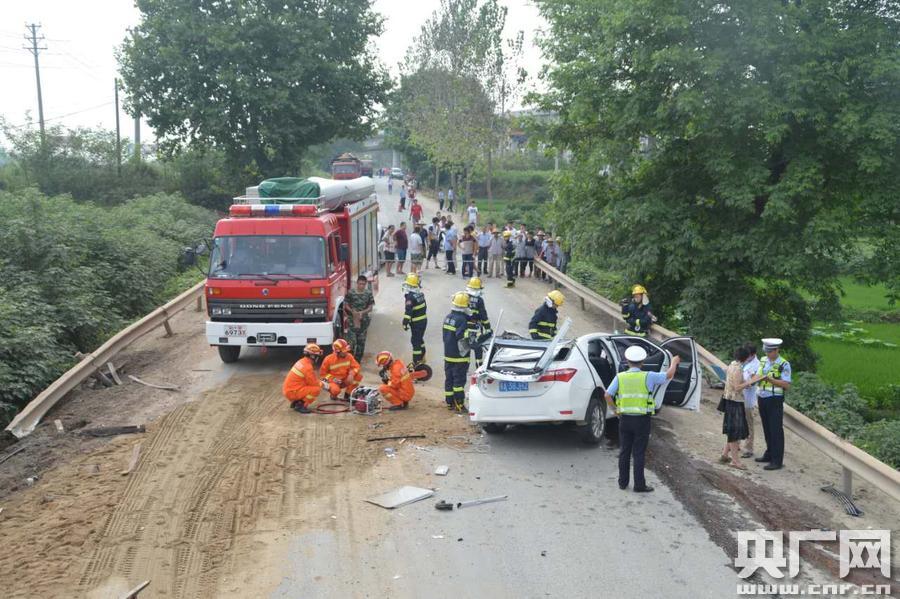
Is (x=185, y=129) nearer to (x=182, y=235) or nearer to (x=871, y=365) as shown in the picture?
(x=182, y=235)

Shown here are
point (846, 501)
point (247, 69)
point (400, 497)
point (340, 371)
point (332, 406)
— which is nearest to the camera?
point (400, 497)

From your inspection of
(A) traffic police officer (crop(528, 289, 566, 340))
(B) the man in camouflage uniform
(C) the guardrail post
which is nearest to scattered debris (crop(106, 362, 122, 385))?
(B) the man in camouflage uniform

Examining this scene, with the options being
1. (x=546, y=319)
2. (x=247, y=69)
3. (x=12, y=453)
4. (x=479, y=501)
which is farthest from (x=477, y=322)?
(x=247, y=69)

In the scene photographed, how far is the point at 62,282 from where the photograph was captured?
55.4ft

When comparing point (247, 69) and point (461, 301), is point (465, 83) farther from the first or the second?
point (461, 301)

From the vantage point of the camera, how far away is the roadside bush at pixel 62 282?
1305 cm

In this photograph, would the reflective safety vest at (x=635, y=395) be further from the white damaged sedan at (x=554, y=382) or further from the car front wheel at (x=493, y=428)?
the car front wheel at (x=493, y=428)

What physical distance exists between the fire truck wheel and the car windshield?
5.11ft

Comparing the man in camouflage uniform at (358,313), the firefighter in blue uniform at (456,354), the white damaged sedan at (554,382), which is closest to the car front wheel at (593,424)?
the white damaged sedan at (554,382)

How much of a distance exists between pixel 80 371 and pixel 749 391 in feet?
32.4

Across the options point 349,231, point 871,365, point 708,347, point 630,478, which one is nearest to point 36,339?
point 349,231

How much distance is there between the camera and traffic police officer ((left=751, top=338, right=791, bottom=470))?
976cm

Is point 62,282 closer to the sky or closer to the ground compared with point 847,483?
closer to the sky

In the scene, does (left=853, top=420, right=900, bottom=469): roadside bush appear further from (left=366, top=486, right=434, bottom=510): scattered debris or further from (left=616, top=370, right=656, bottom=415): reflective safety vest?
(left=366, top=486, right=434, bottom=510): scattered debris
